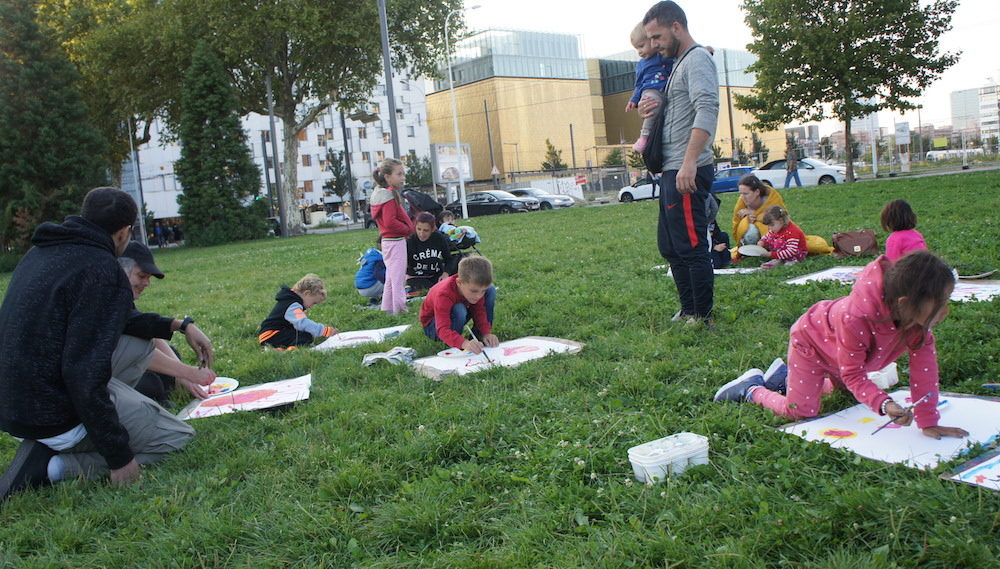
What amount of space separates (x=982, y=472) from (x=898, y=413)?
0.36 metres

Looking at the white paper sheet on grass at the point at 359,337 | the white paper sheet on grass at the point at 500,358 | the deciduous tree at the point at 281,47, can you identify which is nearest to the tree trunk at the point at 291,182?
the deciduous tree at the point at 281,47

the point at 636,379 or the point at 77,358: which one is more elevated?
the point at 77,358

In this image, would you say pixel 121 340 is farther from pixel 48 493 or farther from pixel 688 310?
pixel 688 310

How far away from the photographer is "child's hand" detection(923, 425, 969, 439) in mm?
2766

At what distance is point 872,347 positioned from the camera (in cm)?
294

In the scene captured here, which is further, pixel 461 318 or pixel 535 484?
pixel 461 318

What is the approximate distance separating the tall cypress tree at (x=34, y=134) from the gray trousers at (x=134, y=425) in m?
22.5

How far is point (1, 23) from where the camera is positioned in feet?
76.0

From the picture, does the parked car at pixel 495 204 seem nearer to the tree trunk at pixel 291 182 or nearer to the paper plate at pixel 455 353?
the tree trunk at pixel 291 182

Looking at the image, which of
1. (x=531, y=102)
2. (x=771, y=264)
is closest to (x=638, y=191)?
(x=771, y=264)

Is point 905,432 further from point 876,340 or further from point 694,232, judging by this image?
point 694,232

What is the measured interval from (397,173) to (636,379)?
426cm

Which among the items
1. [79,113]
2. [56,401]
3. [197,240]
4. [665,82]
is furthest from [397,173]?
[197,240]

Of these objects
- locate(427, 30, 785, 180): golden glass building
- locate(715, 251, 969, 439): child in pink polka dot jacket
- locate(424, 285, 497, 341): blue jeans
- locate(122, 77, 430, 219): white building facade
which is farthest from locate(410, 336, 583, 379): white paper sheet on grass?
locate(427, 30, 785, 180): golden glass building
